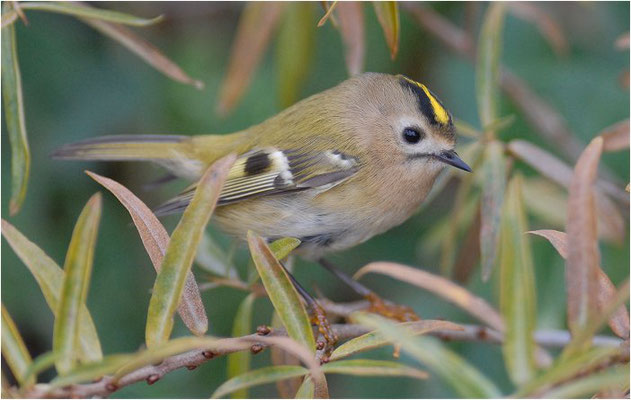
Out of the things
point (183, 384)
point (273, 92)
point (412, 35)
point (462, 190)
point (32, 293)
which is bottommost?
point (183, 384)

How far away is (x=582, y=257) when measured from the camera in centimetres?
80

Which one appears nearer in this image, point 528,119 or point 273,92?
point 528,119

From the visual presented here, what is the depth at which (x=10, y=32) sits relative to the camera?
1220mm

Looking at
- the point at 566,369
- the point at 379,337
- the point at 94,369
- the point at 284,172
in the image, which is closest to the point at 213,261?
the point at 284,172

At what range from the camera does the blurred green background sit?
1.96m

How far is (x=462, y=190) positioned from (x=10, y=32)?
932mm

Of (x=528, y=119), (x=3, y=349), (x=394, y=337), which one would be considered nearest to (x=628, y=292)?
(x=394, y=337)

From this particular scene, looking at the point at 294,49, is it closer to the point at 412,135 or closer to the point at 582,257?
the point at 412,135

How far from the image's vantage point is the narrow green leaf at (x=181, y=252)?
89 cm

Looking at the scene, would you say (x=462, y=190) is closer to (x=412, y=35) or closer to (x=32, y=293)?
(x=412, y=35)

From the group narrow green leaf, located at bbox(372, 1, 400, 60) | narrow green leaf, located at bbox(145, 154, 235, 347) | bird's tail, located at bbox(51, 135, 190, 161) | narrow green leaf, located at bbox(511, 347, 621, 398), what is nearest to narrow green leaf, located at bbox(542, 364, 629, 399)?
narrow green leaf, located at bbox(511, 347, 621, 398)

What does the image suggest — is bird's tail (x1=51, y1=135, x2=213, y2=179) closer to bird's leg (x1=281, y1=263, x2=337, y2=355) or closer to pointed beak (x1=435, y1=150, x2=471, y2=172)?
bird's leg (x1=281, y1=263, x2=337, y2=355)

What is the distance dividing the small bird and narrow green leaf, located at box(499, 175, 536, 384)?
718mm

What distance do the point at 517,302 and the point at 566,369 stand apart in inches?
3.2
